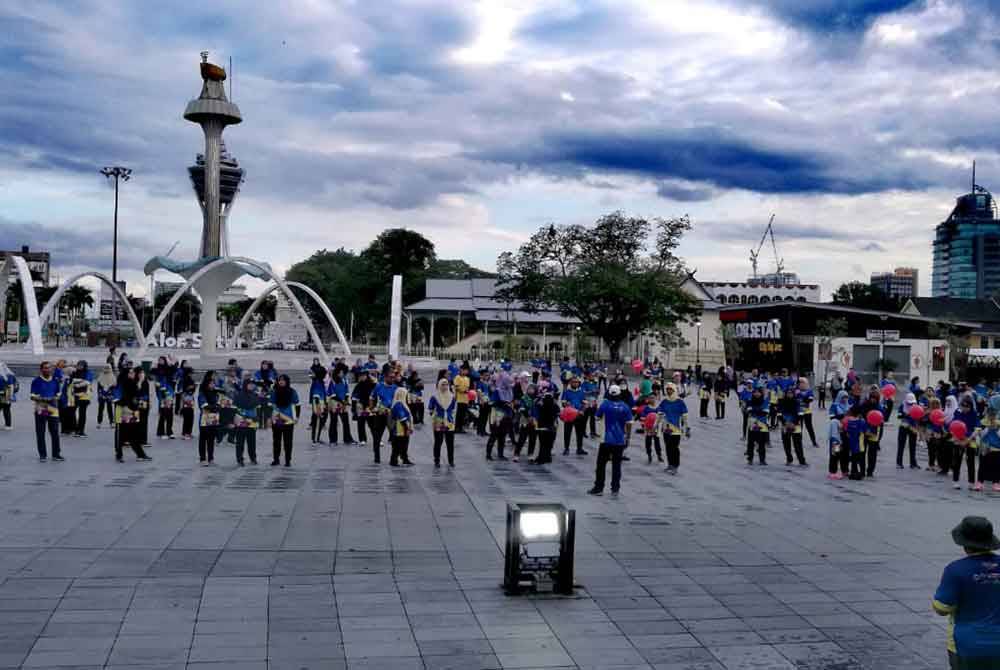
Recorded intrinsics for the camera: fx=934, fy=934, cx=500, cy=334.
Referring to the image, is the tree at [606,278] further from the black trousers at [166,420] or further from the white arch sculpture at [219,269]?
the black trousers at [166,420]

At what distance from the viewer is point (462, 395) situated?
20.3m

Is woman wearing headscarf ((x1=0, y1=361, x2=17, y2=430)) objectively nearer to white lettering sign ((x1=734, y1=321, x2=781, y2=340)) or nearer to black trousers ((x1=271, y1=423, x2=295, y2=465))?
black trousers ((x1=271, y1=423, x2=295, y2=465))

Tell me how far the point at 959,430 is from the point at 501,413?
7836mm

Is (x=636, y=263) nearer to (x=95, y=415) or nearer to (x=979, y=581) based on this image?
(x=95, y=415)

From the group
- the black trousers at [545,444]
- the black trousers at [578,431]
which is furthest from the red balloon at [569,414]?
the black trousers at [578,431]

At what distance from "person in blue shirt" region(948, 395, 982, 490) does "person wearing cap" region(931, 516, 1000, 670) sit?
36.3 ft

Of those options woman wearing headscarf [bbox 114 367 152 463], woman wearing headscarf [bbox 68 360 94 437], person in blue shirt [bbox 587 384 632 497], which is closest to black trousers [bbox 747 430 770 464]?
person in blue shirt [bbox 587 384 632 497]

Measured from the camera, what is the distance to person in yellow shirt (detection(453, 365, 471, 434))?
774 inches

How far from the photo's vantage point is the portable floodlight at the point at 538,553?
793cm

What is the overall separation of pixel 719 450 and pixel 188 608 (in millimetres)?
14190

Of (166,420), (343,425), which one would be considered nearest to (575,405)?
(343,425)

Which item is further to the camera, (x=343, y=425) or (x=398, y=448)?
(x=343, y=425)

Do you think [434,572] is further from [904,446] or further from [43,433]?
[904,446]

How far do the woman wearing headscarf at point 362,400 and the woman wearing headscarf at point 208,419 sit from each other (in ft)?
8.67
